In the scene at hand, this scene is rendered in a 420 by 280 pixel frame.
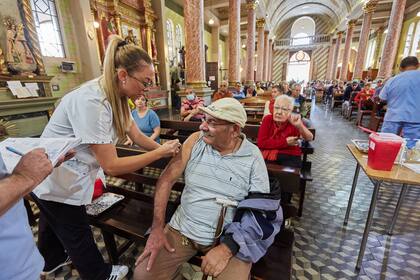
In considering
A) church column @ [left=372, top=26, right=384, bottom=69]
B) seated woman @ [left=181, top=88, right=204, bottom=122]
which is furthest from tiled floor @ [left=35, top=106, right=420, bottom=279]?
church column @ [left=372, top=26, right=384, bottom=69]

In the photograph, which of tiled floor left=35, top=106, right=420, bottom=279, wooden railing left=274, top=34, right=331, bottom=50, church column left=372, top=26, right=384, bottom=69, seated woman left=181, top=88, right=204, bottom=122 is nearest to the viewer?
tiled floor left=35, top=106, right=420, bottom=279

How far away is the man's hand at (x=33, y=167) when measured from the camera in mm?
732

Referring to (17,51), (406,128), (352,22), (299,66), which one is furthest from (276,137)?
(299,66)

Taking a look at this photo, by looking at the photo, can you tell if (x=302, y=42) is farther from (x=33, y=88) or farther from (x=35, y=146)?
(x=35, y=146)

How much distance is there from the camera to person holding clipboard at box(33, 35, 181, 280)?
43.6 inches

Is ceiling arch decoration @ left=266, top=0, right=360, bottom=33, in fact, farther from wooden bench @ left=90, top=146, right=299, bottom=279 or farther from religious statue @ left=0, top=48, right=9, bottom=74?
wooden bench @ left=90, top=146, right=299, bottom=279

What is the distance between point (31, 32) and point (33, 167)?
237 inches

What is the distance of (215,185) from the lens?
52.5 inches

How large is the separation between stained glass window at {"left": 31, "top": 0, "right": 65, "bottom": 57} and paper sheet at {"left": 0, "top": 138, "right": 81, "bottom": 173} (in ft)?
19.8

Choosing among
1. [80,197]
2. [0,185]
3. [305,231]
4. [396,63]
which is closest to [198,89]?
[305,231]

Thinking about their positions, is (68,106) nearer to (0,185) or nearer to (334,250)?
(0,185)

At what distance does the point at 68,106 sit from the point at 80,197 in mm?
544

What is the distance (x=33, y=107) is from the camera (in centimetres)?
493

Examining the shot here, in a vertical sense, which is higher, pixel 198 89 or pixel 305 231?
pixel 198 89
